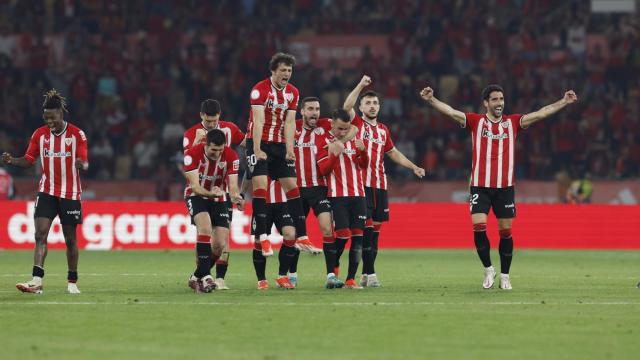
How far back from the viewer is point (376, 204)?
16.5 m

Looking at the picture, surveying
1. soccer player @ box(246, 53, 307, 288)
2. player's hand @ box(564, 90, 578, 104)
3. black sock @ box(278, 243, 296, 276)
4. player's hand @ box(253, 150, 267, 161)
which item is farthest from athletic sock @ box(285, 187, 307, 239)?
player's hand @ box(564, 90, 578, 104)

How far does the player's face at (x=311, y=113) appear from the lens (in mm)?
16156

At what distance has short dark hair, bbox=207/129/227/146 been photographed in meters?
14.2

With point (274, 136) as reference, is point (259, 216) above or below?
below

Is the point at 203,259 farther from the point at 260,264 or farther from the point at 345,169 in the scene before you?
the point at 345,169

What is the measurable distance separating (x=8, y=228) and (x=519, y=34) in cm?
1708

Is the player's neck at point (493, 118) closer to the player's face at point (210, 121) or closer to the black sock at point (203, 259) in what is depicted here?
the player's face at point (210, 121)

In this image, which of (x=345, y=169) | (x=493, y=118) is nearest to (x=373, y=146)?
(x=345, y=169)

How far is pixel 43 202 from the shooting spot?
14.5 meters

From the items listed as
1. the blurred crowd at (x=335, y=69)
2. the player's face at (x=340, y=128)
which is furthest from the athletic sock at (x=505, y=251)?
the blurred crowd at (x=335, y=69)

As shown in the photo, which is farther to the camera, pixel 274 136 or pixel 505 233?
pixel 505 233

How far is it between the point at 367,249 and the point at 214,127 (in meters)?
2.77

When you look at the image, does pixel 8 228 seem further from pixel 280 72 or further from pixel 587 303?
pixel 587 303

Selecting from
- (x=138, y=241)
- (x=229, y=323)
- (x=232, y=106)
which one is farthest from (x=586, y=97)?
(x=229, y=323)
